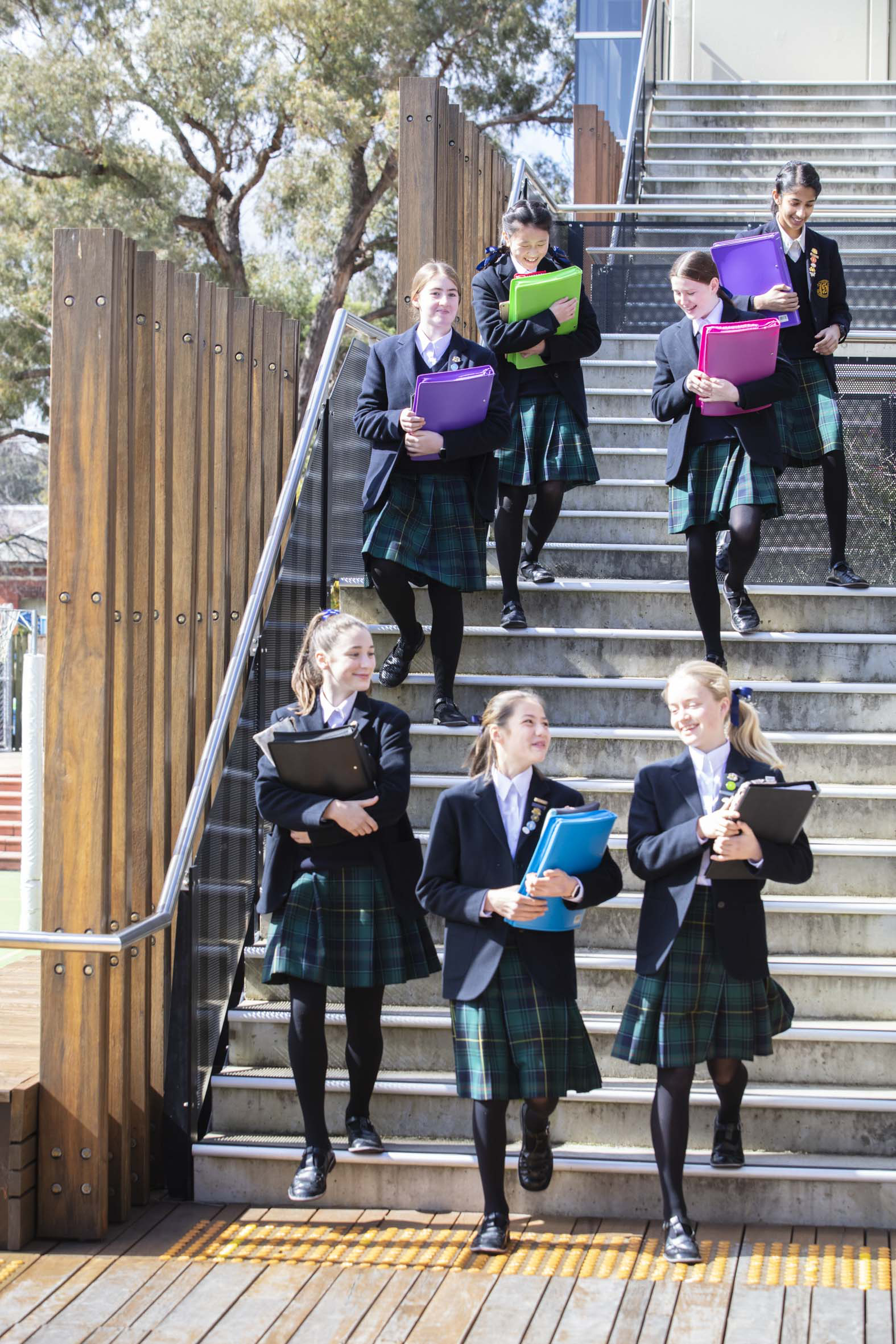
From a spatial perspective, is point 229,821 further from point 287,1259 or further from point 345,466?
point 345,466

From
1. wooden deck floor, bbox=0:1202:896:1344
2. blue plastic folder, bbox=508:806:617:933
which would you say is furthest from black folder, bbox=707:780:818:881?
wooden deck floor, bbox=0:1202:896:1344

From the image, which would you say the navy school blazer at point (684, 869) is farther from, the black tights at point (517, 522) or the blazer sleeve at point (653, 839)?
the black tights at point (517, 522)

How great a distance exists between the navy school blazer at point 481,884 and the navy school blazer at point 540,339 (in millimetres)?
2296

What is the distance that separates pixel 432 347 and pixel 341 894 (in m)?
2.22

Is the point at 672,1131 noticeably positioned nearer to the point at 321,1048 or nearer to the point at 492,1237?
the point at 492,1237

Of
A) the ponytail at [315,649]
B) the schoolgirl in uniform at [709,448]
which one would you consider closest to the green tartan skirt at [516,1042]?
the ponytail at [315,649]

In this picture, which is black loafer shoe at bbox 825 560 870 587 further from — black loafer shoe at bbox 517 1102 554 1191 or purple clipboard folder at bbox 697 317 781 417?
black loafer shoe at bbox 517 1102 554 1191

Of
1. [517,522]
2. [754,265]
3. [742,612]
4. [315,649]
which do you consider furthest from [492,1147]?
[754,265]

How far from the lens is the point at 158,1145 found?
4465 mm

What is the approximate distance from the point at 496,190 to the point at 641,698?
3513mm

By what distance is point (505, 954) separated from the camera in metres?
3.98

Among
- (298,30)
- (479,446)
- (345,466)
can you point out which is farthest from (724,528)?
(298,30)

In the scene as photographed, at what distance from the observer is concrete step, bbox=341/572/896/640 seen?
591 centimetres

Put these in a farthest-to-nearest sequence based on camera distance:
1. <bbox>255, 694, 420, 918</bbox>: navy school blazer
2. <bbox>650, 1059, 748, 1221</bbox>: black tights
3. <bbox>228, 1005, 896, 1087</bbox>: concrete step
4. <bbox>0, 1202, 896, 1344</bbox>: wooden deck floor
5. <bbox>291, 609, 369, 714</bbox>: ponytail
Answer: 1. <bbox>228, 1005, 896, 1087</bbox>: concrete step
2. <bbox>291, 609, 369, 714</bbox>: ponytail
3. <bbox>255, 694, 420, 918</bbox>: navy school blazer
4. <bbox>650, 1059, 748, 1221</bbox>: black tights
5. <bbox>0, 1202, 896, 1344</bbox>: wooden deck floor
